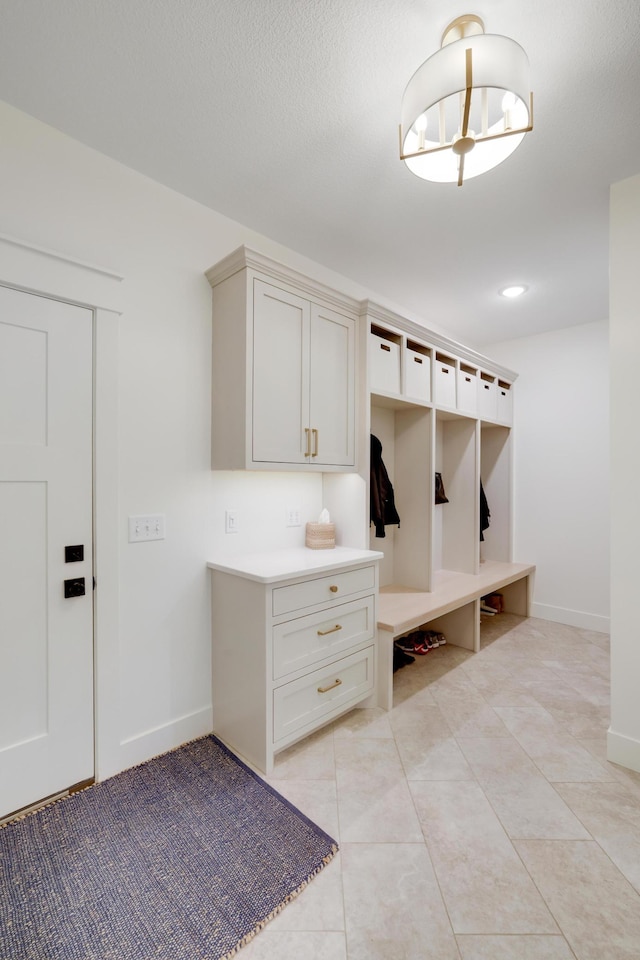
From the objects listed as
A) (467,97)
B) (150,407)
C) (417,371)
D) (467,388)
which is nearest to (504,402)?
(467,388)

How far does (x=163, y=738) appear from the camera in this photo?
2.02 metres

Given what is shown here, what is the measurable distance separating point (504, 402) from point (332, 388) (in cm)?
243

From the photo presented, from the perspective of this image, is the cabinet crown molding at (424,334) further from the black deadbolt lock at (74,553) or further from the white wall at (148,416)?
the black deadbolt lock at (74,553)

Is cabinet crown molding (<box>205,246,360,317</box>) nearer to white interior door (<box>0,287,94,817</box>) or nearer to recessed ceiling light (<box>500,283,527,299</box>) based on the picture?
white interior door (<box>0,287,94,817</box>)

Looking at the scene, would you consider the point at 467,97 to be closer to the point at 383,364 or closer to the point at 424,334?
the point at 383,364

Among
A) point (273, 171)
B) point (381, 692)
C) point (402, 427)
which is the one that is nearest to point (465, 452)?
point (402, 427)

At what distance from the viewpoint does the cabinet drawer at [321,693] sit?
193 centimetres

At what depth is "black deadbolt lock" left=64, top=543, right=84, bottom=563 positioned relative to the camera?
68.6 inches

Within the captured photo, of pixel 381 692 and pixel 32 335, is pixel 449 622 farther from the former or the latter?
pixel 32 335

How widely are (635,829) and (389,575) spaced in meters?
1.93

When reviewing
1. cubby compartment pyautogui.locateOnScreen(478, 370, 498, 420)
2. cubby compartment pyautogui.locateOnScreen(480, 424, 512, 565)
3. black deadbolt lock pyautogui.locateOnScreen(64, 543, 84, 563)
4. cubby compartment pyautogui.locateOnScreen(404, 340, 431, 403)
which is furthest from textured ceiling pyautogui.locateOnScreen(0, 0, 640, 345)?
cubby compartment pyautogui.locateOnScreen(480, 424, 512, 565)

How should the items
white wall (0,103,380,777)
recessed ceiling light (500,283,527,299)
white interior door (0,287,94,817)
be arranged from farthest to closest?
recessed ceiling light (500,283,527,299) < white wall (0,103,380,777) < white interior door (0,287,94,817)

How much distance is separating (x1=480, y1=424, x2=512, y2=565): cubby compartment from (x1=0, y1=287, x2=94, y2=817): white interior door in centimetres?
363

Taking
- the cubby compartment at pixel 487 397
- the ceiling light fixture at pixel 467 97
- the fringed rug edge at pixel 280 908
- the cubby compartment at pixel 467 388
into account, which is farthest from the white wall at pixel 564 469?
the fringed rug edge at pixel 280 908
